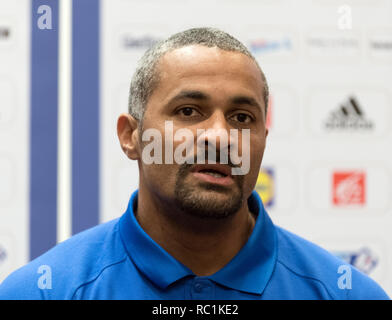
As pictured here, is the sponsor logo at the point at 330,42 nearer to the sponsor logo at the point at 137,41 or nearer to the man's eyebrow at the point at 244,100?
the sponsor logo at the point at 137,41

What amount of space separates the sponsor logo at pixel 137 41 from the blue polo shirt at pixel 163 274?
0.75m

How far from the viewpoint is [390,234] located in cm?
158

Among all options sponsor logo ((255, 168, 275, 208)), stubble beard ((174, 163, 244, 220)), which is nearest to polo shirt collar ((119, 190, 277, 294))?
stubble beard ((174, 163, 244, 220))

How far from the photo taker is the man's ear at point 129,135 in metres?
0.92

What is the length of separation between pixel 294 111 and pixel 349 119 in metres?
0.20

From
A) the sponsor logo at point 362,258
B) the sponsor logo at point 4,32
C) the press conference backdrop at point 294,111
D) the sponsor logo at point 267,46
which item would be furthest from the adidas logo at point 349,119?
the sponsor logo at point 4,32

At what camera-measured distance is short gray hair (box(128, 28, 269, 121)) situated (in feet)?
2.80

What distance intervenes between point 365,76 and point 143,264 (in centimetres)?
113

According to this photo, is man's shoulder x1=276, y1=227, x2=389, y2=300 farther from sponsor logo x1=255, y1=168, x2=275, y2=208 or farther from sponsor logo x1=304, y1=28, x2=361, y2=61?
sponsor logo x1=304, y1=28, x2=361, y2=61

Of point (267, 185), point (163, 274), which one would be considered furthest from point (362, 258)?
point (163, 274)

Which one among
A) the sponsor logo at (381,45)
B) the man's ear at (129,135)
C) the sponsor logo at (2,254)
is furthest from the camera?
the sponsor logo at (381,45)

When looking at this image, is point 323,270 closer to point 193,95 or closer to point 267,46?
point 193,95

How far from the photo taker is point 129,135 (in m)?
0.94

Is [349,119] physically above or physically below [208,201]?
above
